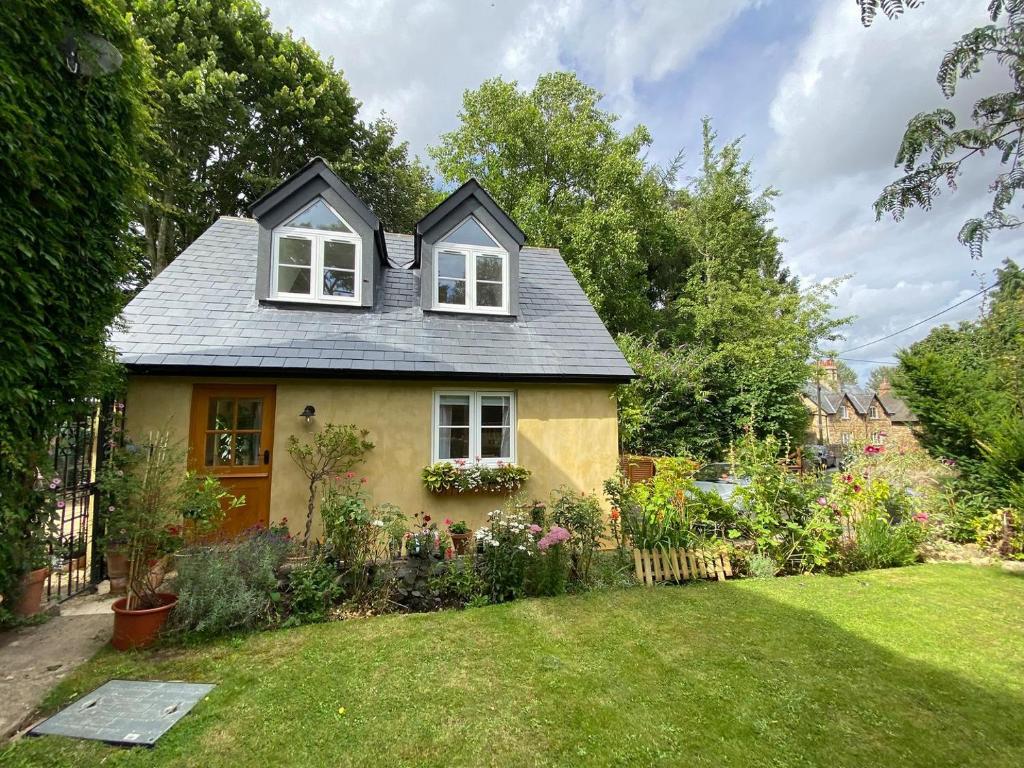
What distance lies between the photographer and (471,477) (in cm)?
702

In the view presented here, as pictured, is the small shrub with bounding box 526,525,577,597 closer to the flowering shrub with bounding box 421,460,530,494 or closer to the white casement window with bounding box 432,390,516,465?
the flowering shrub with bounding box 421,460,530,494

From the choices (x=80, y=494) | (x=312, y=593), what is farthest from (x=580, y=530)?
(x=80, y=494)

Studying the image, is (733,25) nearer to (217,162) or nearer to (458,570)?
(458,570)

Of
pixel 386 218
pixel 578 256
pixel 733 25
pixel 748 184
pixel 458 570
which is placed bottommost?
pixel 458 570

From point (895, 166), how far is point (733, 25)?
523cm

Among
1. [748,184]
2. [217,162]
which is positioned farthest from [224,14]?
[748,184]

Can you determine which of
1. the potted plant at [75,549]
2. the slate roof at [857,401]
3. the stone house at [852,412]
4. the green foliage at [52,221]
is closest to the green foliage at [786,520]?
the green foliage at [52,221]

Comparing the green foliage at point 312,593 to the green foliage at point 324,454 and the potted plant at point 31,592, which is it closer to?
the green foliage at point 324,454

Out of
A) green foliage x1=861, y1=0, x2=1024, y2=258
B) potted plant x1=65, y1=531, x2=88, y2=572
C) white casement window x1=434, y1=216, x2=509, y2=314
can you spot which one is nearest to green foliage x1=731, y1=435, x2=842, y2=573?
green foliage x1=861, y1=0, x2=1024, y2=258

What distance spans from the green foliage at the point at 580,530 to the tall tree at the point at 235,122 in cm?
1539

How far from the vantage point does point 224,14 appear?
14711 millimetres

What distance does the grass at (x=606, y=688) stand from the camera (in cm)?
264

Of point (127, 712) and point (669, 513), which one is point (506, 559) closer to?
point (669, 513)

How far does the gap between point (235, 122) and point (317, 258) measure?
500 inches
